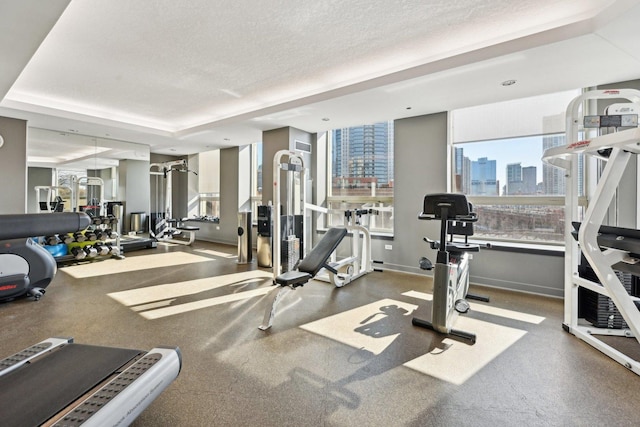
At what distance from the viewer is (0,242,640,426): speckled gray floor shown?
169cm

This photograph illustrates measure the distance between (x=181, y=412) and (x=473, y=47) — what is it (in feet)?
12.7

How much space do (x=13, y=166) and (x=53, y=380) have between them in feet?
16.9

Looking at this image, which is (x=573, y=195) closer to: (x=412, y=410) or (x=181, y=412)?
(x=412, y=410)

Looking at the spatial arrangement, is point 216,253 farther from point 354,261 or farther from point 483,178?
point 483,178

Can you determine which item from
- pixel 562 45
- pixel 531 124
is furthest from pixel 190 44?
pixel 531 124

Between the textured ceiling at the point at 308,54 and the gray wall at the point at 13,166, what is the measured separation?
1.04 feet

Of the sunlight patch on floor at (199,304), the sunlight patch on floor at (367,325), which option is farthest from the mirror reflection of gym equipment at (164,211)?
the sunlight patch on floor at (367,325)

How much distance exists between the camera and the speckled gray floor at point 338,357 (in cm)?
169

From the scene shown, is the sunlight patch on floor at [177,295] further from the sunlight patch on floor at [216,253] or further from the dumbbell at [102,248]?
the dumbbell at [102,248]

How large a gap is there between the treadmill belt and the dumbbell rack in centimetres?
392

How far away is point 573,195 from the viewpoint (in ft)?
8.88

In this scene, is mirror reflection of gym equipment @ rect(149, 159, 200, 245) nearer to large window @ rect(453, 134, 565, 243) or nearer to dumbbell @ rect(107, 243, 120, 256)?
dumbbell @ rect(107, 243, 120, 256)

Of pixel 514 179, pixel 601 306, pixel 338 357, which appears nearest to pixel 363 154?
pixel 514 179

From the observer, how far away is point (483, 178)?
436 cm
